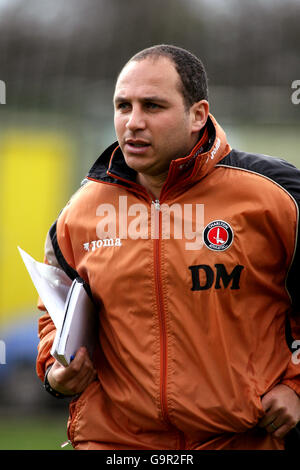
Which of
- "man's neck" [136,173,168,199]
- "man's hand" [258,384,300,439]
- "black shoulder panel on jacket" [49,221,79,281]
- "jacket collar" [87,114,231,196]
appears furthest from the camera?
"black shoulder panel on jacket" [49,221,79,281]

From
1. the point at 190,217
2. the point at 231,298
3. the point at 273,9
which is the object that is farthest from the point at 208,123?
the point at 273,9

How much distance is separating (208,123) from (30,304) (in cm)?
523

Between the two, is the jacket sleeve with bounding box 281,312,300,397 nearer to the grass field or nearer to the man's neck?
the man's neck

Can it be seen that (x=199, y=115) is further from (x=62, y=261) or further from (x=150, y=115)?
(x=62, y=261)

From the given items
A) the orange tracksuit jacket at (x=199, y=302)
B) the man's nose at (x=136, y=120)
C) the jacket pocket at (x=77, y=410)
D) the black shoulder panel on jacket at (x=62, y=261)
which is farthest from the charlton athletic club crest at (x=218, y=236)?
the jacket pocket at (x=77, y=410)

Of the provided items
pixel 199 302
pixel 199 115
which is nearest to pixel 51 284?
pixel 199 302

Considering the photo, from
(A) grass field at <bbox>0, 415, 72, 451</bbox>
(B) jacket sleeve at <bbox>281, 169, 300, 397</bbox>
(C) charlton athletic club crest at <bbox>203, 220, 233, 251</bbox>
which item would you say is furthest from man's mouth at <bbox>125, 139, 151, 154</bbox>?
(A) grass field at <bbox>0, 415, 72, 451</bbox>

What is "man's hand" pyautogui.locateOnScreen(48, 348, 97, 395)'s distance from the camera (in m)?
2.87

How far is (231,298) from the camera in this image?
2756mm

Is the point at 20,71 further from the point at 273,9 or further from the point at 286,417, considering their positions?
the point at 286,417

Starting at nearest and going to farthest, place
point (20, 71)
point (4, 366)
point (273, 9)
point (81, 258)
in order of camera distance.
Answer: point (81, 258), point (4, 366), point (20, 71), point (273, 9)

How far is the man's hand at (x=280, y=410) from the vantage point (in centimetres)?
272

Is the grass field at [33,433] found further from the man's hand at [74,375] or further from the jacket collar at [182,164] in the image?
the jacket collar at [182,164]

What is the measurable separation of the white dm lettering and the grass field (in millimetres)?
3847
